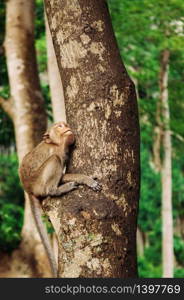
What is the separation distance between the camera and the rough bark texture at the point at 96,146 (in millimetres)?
2590

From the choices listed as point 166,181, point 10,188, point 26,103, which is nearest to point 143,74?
point 166,181

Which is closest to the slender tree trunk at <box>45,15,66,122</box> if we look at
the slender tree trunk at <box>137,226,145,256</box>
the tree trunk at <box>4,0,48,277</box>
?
the tree trunk at <box>4,0,48,277</box>

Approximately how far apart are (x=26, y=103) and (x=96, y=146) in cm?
473

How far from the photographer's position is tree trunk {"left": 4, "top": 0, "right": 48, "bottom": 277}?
7.30 m

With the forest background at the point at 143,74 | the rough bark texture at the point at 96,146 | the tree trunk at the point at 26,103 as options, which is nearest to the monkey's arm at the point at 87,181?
the rough bark texture at the point at 96,146

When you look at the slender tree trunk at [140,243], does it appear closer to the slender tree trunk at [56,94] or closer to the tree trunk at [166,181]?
the tree trunk at [166,181]

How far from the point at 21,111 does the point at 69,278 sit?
16.3ft

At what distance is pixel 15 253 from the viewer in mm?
7309

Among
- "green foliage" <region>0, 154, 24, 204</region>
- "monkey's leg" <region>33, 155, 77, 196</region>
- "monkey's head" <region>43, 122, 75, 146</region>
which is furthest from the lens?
"green foliage" <region>0, 154, 24, 204</region>

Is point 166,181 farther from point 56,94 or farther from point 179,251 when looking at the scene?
point 179,251

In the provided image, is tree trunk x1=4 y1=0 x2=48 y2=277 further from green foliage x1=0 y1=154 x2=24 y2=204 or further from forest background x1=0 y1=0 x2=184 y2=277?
green foliage x1=0 y1=154 x2=24 y2=204

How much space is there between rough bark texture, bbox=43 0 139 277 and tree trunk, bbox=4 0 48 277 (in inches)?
172

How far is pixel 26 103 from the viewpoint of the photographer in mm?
7336

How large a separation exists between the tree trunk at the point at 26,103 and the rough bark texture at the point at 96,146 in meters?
4.37
